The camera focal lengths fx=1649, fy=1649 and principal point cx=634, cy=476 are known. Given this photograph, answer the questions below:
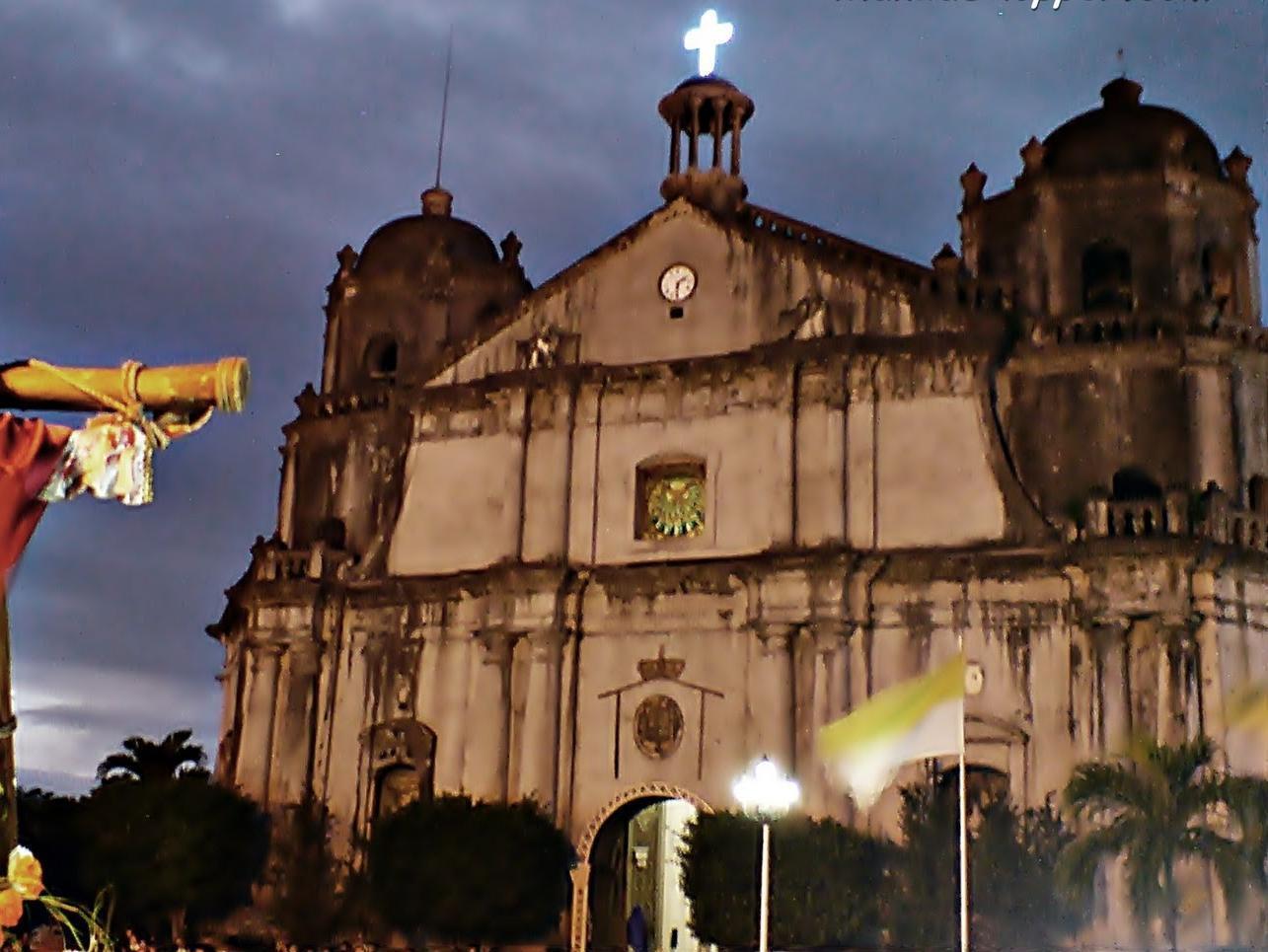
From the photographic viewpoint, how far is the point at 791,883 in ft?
78.5

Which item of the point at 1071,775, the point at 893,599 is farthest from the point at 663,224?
the point at 1071,775

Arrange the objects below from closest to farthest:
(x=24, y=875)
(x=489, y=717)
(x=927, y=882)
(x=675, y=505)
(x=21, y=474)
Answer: (x=21, y=474) < (x=24, y=875) < (x=927, y=882) < (x=489, y=717) < (x=675, y=505)

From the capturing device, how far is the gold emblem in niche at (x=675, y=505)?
93.6ft

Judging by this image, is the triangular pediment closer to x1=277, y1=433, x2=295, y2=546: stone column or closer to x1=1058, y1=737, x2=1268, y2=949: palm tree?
x1=277, y1=433, x2=295, y2=546: stone column

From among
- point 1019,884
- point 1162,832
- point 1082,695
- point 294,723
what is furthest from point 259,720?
point 1162,832

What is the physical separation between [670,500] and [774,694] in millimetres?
4356

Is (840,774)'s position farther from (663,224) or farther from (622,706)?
(663,224)

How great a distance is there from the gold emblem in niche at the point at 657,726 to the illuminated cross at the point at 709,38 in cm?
1208

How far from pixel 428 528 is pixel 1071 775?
1278 centimetres

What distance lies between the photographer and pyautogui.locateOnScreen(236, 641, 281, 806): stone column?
98.7ft

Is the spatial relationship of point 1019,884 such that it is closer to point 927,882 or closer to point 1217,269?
point 927,882

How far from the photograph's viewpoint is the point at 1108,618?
2445cm

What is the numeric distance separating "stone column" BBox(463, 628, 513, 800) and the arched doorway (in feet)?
6.42

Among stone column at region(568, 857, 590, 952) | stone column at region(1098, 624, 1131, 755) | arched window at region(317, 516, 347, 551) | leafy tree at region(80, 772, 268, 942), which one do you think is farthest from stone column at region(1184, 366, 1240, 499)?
leafy tree at region(80, 772, 268, 942)
